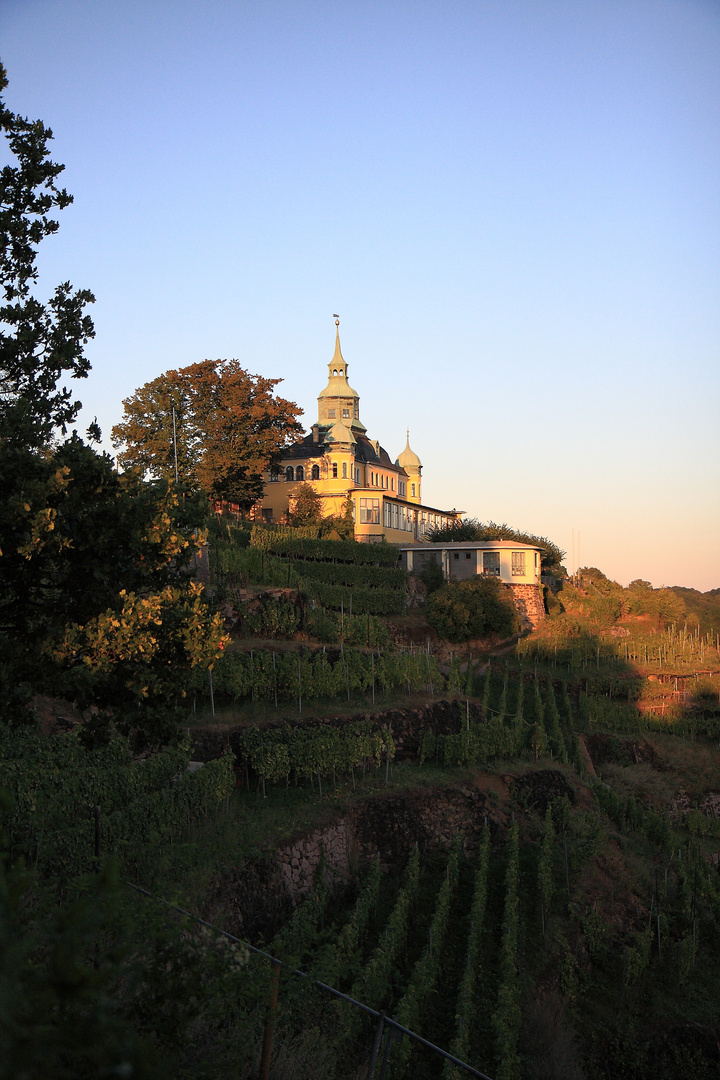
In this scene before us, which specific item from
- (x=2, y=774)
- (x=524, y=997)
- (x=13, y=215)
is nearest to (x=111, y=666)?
(x=2, y=774)

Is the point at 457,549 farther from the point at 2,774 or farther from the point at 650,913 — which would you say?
the point at 2,774

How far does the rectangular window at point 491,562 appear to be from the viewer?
149ft

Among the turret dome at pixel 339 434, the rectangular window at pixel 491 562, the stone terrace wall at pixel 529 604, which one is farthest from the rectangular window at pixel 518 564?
the turret dome at pixel 339 434

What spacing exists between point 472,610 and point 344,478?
14107 mm

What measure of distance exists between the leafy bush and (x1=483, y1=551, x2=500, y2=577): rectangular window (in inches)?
102

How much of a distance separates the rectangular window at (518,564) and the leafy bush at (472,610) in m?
2.77

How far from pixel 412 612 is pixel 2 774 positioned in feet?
103

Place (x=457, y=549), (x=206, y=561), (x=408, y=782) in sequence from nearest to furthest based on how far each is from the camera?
(x=408, y=782) < (x=206, y=561) < (x=457, y=549)

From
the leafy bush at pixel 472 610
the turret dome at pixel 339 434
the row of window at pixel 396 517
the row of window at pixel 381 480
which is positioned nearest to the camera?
the leafy bush at pixel 472 610

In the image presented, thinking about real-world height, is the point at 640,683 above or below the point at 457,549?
below

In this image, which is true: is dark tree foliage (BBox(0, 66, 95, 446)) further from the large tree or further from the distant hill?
the distant hill

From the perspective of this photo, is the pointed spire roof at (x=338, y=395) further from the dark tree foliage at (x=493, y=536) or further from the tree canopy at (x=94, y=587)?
the tree canopy at (x=94, y=587)

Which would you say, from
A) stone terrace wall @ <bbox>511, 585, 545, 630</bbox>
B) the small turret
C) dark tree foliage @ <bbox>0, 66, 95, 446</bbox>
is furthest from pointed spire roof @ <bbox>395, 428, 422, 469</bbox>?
dark tree foliage @ <bbox>0, 66, 95, 446</bbox>

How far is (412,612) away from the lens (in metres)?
41.6
